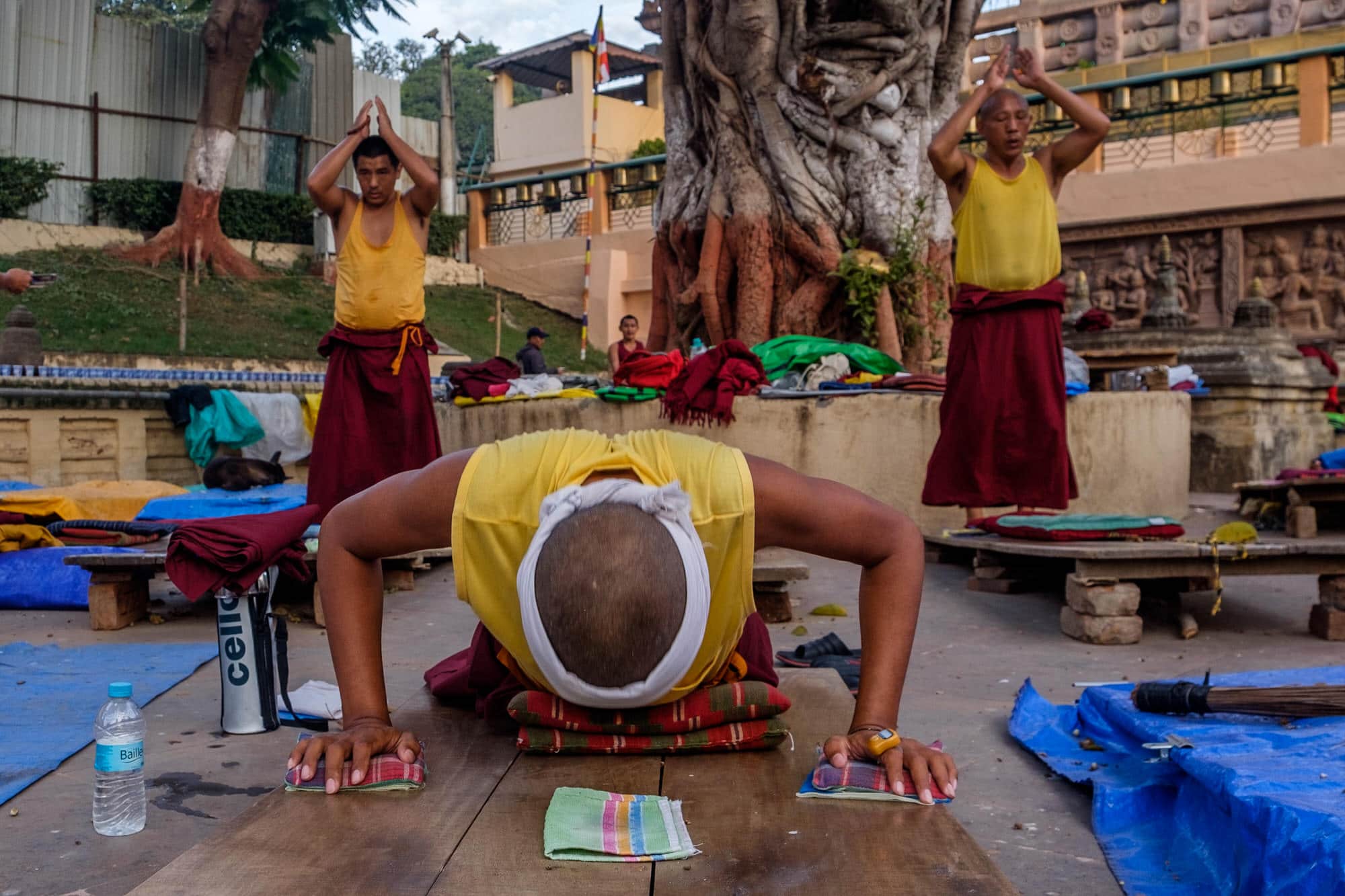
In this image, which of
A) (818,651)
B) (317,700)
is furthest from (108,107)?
(818,651)

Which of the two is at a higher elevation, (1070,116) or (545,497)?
(1070,116)

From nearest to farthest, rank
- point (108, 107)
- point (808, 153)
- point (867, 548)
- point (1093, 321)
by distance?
point (867, 548) < point (808, 153) < point (1093, 321) < point (108, 107)

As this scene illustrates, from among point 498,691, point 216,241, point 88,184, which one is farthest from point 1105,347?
point 88,184

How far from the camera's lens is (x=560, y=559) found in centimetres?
175

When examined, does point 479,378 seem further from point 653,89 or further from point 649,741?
point 653,89

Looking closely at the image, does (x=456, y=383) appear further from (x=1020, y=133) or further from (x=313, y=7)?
(x=313, y=7)

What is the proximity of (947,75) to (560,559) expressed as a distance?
29.4ft

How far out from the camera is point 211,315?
55.6ft

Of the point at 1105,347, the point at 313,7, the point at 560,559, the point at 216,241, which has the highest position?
the point at 313,7

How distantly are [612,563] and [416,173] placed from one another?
4208 millimetres

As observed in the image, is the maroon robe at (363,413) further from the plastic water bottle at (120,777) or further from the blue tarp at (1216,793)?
the blue tarp at (1216,793)

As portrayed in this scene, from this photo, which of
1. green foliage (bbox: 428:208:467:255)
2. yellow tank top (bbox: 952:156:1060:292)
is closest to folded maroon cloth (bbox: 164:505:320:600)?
yellow tank top (bbox: 952:156:1060:292)

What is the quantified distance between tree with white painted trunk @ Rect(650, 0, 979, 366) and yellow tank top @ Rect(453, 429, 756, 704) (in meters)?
6.98

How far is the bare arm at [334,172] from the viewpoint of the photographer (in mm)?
5477
